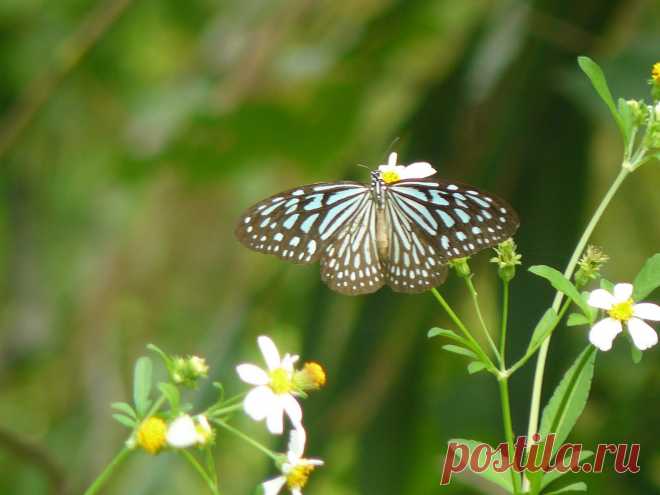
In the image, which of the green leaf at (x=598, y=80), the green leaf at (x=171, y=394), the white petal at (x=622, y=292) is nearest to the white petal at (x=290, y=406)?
the green leaf at (x=171, y=394)

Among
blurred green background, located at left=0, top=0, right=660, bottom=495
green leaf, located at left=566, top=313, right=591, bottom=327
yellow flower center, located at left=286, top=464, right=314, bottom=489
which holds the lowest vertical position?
yellow flower center, located at left=286, top=464, right=314, bottom=489

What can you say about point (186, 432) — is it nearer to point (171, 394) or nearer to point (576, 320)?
point (171, 394)

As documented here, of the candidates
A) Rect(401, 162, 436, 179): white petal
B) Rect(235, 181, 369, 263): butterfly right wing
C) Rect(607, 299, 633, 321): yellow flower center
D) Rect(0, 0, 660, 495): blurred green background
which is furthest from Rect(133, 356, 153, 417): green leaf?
Rect(0, 0, 660, 495): blurred green background

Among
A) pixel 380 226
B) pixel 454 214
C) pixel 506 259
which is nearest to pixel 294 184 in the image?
pixel 380 226

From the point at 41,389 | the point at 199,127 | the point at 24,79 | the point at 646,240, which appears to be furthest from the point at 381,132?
the point at 41,389

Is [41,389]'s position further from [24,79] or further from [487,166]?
[487,166]

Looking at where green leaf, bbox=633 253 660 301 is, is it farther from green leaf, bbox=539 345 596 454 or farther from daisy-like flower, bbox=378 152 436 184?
daisy-like flower, bbox=378 152 436 184
